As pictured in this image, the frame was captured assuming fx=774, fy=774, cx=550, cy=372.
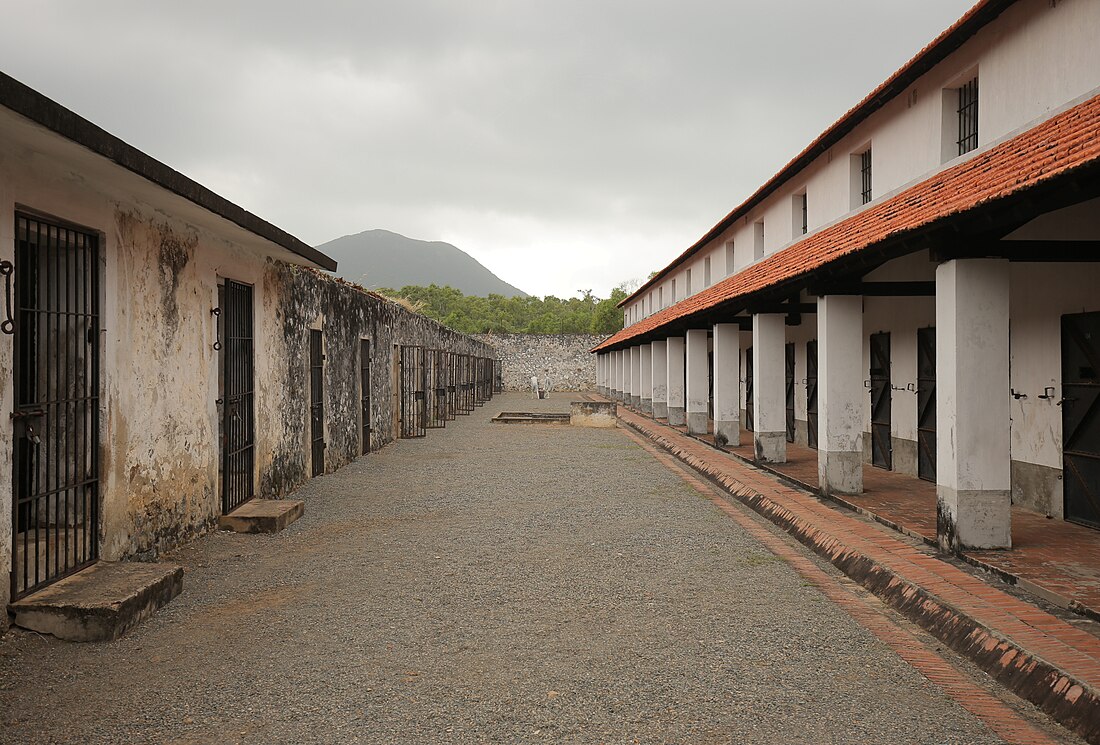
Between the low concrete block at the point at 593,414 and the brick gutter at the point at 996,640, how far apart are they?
14015 millimetres

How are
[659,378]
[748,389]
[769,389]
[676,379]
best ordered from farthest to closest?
[659,378] < [676,379] < [748,389] < [769,389]

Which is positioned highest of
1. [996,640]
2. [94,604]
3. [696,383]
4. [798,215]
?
[798,215]

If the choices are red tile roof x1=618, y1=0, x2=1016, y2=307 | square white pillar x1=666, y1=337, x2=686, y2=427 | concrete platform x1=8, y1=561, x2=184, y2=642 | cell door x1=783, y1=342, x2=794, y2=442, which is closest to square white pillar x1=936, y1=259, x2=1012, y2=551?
red tile roof x1=618, y1=0, x2=1016, y2=307

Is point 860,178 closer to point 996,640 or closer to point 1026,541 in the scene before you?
point 1026,541

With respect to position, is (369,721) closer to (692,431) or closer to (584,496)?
(584,496)

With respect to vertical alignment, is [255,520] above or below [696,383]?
below

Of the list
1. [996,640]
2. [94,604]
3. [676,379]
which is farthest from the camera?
[676,379]

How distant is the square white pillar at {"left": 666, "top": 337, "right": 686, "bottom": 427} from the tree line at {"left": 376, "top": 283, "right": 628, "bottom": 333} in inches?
1819

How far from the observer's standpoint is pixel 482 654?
4301 mm

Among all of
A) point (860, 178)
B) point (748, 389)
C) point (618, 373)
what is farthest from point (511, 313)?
point (860, 178)

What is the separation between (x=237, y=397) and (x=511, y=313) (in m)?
84.9

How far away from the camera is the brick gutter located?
3482 millimetres

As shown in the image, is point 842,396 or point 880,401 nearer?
point 842,396

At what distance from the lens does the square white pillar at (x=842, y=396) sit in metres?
8.87
